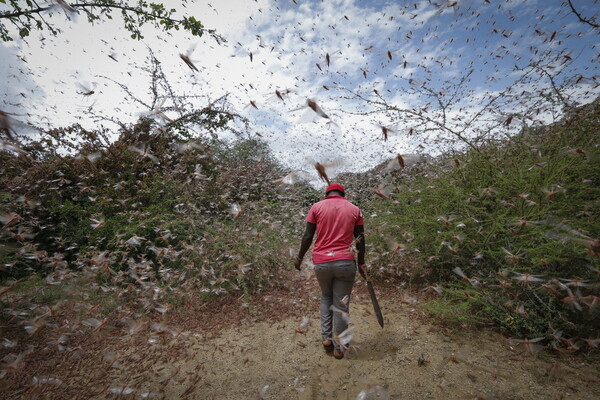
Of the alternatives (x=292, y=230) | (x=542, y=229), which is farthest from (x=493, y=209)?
(x=292, y=230)

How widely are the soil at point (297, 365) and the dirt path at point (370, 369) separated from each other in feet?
0.04

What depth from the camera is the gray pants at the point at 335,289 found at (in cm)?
284

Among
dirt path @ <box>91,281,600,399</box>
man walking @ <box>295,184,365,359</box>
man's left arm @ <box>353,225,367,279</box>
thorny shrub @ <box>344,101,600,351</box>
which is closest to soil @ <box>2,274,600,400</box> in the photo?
dirt path @ <box>91,281,600,399</box>

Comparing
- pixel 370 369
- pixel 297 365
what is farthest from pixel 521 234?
pixel 297 365

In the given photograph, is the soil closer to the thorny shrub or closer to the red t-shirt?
the thorny shrub

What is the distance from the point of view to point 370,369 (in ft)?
9.30

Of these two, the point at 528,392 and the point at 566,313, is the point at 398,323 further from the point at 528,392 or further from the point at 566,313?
the point at 566,313

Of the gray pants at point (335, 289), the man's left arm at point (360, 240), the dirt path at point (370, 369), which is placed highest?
the man's left arm at point (360, 240)

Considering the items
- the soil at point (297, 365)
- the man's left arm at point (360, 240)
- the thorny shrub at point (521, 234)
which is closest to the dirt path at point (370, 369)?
the soil at point (297, 365)

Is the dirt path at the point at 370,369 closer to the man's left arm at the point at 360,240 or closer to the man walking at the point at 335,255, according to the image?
the man walking at the point at 335,255

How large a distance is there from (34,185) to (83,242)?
233 cm

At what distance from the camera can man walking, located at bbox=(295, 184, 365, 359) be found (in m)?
2.86

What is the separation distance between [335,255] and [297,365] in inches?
58.4

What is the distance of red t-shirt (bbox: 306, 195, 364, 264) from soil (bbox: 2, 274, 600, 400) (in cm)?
133
